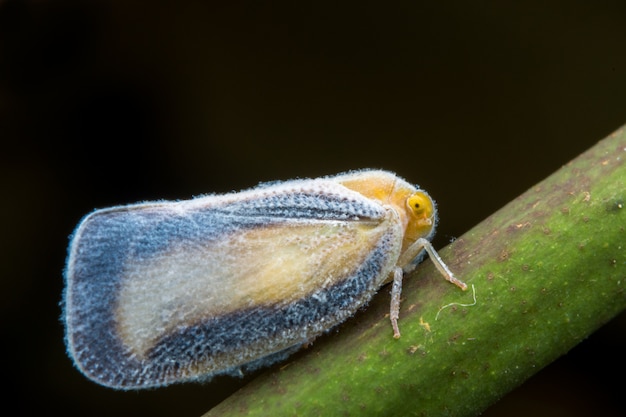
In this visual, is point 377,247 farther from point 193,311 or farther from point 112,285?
point 112,285

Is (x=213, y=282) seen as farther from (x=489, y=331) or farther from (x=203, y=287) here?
(x=489, y=331)

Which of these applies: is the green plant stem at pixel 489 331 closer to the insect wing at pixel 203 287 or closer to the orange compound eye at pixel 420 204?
the insect wing at pixel 203 287

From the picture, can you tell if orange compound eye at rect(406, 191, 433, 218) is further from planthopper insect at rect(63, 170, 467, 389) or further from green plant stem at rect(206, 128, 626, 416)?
green plant stem at rect(206, 128, 626, 416)

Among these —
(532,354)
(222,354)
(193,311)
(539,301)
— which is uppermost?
(193,311)

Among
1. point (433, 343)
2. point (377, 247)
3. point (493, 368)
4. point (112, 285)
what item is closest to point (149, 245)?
point (112, 285)

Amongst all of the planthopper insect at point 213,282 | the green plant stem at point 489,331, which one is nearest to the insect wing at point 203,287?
the planthopper insect at point 213,282

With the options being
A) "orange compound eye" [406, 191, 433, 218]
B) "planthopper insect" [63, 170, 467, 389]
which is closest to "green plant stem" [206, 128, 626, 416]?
"planthopper insect" [63, 170, 467, 389]
